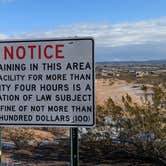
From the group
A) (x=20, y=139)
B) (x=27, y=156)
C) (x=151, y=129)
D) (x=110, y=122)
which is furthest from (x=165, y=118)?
(x=20, y=139)

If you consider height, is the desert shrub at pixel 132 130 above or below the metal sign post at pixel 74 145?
below

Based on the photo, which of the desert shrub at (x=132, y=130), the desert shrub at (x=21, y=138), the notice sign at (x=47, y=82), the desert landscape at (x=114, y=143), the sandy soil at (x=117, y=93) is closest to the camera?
the notice sign at (x=47, y=82)

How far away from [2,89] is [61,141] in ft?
28.0

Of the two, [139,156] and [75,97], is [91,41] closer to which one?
[75,97]

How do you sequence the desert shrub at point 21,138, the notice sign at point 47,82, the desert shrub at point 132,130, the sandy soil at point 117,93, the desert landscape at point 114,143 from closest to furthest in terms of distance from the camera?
the notice sign at point 47,82 < the desert shrub at point 132,130 < the desert landscape at point 114,143 < the desert shrub at point 21,138 < the sandy soil at point 117,93

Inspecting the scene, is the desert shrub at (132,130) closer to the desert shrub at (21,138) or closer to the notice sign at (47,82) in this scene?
the desert shrub at (21,138)

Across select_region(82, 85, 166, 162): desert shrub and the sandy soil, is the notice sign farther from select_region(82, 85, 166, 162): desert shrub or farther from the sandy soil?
the sandy soil

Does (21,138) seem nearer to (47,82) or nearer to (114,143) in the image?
(114,143)

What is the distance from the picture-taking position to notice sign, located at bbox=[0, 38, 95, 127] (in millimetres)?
4410

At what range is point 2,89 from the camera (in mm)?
4668

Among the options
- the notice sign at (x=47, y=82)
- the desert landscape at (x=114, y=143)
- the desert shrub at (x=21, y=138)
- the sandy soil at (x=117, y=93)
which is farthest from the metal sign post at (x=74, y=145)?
the sandy soil at (x=117, y=93)

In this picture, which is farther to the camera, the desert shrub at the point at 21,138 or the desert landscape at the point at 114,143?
the desert shrub at the point at 21,138

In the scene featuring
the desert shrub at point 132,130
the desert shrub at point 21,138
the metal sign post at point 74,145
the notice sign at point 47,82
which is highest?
the notice sign at point 47,82

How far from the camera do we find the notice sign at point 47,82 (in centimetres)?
441
